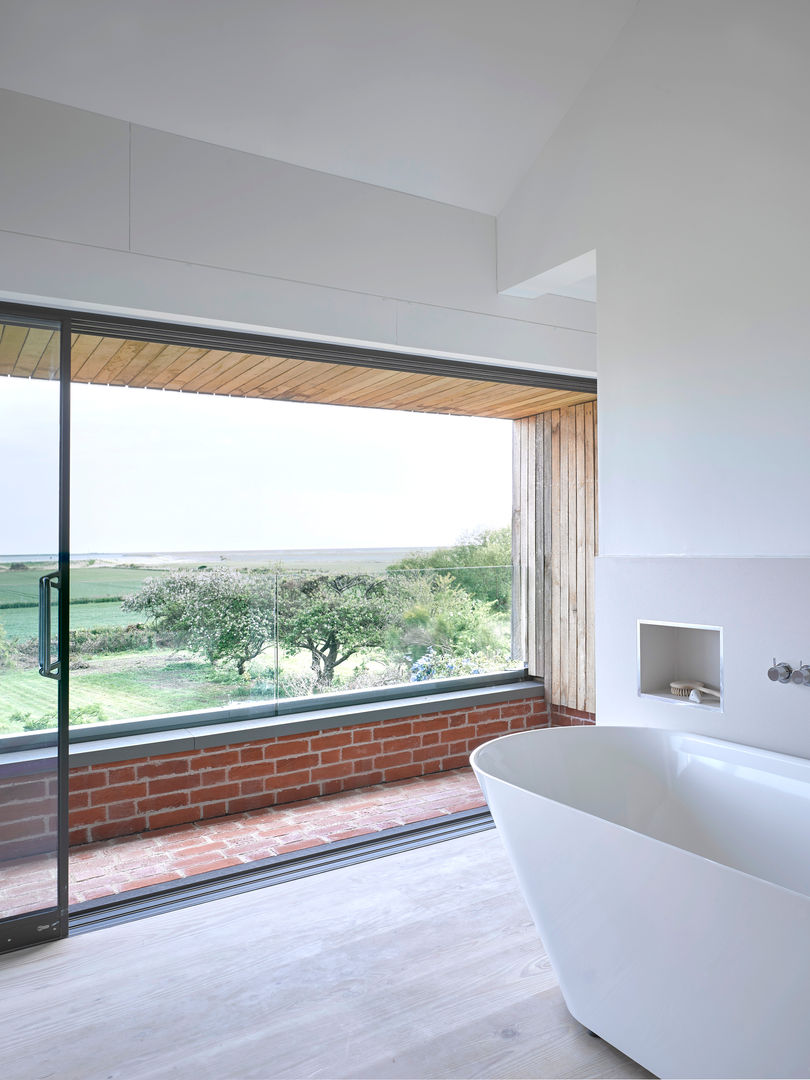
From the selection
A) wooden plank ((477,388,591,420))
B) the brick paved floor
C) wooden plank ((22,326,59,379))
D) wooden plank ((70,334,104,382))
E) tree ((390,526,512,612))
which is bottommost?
the brick paved floor

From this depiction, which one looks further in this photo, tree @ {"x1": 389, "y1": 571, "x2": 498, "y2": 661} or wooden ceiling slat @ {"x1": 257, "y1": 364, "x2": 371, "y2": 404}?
tree @ {"x1": 389, "y1": 571, "x2": 498, "y2": 661}

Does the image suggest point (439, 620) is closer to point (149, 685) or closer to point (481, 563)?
point (481, 563)

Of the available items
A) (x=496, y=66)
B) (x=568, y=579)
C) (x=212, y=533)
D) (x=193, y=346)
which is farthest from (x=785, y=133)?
(x=212, y=533)

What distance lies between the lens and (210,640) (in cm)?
456

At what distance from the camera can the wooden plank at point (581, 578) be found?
5.09 meters

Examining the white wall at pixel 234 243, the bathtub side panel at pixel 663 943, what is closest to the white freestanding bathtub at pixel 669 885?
the bathtub side panel at pixel 663 943

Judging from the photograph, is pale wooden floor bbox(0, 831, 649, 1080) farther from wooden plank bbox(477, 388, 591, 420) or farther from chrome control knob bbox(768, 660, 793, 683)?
wooden plank bbox(477, 388, 591, 420)

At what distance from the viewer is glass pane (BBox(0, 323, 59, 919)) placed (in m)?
2.73

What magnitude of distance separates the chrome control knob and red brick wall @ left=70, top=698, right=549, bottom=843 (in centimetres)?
261

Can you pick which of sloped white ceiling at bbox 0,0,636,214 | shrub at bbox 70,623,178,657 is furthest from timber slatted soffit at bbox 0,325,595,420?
shrub at bbox 70,623,178,657

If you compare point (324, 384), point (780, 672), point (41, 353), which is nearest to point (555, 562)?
point (324, 384)

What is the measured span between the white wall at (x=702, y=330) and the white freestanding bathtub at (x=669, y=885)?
261mm

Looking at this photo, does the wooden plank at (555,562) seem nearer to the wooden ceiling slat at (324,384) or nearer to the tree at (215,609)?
the wooden ceiling slat at (324,384)

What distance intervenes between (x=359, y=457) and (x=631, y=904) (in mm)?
3784
